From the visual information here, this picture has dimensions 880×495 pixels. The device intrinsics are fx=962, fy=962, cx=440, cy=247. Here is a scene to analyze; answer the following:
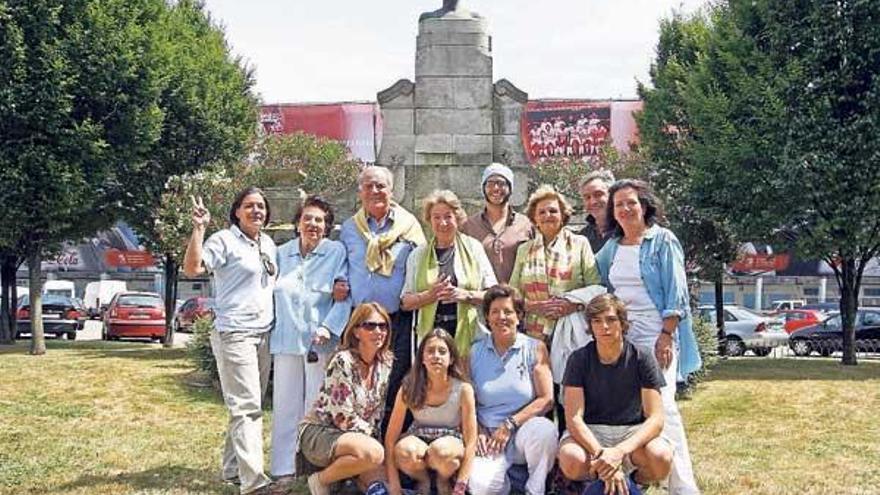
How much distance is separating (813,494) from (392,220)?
11.9 feet

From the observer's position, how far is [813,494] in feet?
22.9

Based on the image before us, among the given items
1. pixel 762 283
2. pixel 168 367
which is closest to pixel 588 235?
pixel 168 367

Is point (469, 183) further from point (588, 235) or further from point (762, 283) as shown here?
point (762, 283)

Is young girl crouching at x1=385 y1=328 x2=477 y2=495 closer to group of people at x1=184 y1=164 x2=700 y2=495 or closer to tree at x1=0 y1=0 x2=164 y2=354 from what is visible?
group of people at x1=184 y1=164 x2=700 y2=495

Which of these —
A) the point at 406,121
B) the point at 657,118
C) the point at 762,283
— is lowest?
the point at 762,283

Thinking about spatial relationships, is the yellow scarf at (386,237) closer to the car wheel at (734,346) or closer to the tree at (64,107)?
the tree at (64,107)

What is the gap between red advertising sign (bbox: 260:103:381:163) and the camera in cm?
4966

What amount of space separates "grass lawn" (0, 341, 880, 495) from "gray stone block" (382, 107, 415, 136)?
3676mm

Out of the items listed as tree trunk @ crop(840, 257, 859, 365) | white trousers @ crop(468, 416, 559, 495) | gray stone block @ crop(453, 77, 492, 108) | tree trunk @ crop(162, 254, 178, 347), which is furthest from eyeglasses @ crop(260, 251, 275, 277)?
tree trunk @ crop(162, 254, 178, 347)

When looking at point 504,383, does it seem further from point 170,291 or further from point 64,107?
point 170,291

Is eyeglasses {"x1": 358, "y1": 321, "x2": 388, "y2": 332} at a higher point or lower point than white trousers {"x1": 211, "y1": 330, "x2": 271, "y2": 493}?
higher

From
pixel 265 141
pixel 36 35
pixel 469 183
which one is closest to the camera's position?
pixel 469 183

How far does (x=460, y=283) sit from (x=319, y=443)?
1334 mm

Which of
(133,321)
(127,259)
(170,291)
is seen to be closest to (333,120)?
(127,259)
